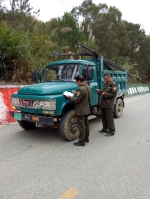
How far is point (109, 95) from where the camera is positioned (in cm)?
473

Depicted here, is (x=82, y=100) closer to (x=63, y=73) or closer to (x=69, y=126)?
(x=69, y=126)

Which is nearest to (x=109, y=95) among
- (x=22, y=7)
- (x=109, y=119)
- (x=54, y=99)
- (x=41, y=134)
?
(x=109, y=119)

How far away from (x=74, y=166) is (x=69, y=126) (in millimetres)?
1288

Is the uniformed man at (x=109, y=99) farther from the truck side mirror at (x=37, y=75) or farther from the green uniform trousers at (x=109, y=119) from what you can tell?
the truck side mirror at (x=37, y=75)

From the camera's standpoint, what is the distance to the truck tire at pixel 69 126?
4.22 meters

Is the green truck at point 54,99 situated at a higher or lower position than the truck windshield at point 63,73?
lower

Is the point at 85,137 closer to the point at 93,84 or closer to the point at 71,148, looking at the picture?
the point at 71,148

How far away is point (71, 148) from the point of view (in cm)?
401

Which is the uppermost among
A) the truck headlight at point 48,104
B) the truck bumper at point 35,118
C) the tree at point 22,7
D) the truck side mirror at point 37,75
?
the tree at point 22,7

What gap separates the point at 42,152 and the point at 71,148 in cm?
68

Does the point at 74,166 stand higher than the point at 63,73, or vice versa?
the point at 63,73

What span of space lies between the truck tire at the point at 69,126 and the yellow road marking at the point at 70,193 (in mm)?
1788

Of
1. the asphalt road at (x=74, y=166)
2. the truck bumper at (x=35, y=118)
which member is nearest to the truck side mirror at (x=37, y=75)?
the truck bumper at (x=35, y=118)

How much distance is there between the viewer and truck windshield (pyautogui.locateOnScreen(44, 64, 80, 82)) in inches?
195
